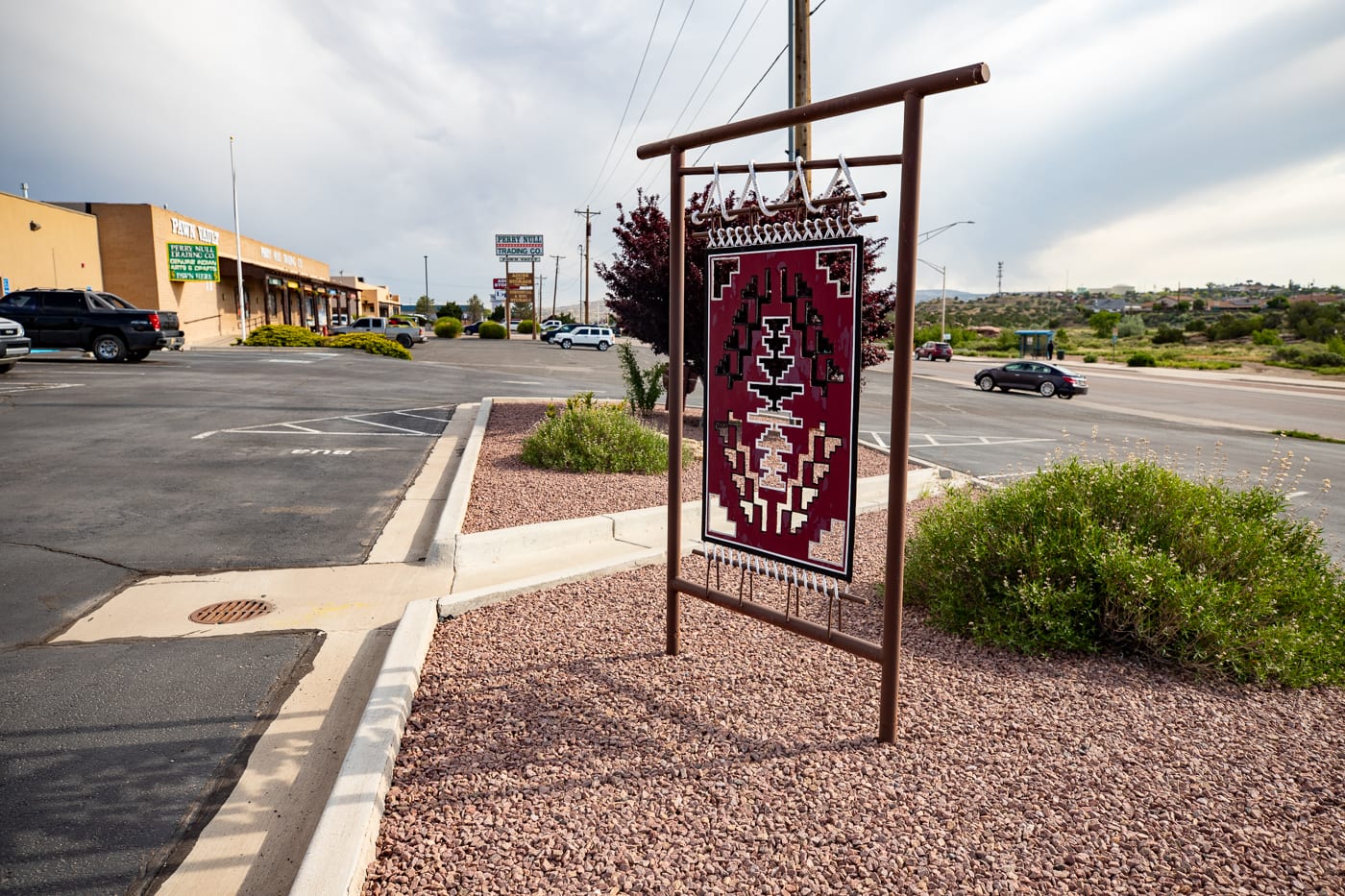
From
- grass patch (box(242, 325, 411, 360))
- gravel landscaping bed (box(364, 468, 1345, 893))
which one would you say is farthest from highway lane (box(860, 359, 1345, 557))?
grass patch (box(242, 325, 411, 360))

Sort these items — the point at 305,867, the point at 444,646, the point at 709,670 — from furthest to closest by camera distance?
the point at 444,646 < the point at 709,670 < the point at 305,867

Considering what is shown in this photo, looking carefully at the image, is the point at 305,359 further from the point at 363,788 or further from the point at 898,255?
the point at 898,255

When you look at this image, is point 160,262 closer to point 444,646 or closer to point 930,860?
point 444,646

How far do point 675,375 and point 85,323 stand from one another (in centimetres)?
2428

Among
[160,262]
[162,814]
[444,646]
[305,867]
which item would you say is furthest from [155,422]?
[160,262]

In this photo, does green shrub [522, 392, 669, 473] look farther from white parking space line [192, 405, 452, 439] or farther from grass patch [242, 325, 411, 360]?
grass patch [242, 325, 411, 360]

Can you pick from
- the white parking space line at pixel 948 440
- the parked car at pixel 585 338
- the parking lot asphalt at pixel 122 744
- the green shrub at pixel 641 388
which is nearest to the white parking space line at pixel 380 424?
the green shrub at pixel 641 388

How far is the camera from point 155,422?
1245cm

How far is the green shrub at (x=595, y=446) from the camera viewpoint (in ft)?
29.5

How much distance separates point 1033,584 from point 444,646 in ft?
10.5

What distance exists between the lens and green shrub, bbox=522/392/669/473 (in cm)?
900

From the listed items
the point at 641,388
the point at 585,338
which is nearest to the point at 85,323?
the point at 641,388

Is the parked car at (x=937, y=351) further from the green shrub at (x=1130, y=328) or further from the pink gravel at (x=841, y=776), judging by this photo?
the pink gravel at (x=841, y=776)

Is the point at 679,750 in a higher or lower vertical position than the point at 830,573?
lower
